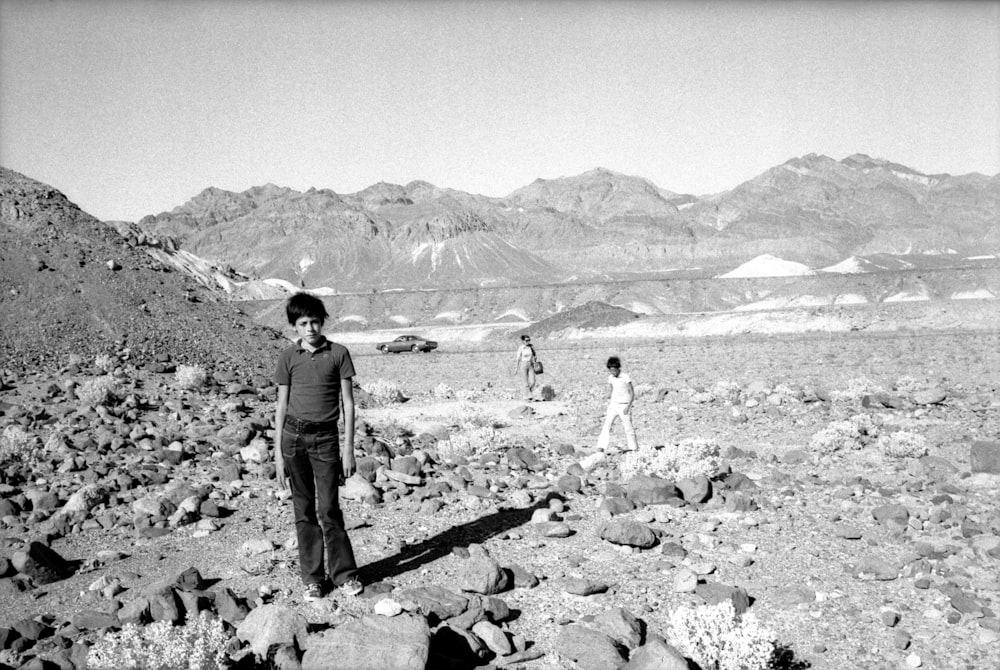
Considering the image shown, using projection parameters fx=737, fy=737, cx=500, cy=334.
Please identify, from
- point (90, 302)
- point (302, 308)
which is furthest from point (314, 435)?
point (90, 302)

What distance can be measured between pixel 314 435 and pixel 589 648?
7.32 ft

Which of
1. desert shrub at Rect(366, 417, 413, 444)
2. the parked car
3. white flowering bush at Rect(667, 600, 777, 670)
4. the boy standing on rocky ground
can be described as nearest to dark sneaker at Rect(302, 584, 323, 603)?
the boy standing on rocky ground

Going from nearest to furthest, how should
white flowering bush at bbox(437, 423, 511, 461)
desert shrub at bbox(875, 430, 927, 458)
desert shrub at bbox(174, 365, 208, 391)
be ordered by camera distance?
desert shrub at bbox(875, 430, 927, 458) < white flowering bush at bbox(437, 423, 511, 461) < desert shrub at bbox(174, 365, 208, 391)

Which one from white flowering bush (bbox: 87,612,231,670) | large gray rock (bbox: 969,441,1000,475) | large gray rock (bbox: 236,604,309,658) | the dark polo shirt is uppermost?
the dark polo shirt

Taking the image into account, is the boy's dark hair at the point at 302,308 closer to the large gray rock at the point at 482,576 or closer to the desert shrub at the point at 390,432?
the large gray rock at the point at 482,576

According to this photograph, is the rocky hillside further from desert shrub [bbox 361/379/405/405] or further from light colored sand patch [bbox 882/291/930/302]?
light colored sand patch [bbox 882/291/930/302]

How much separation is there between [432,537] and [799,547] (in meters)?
3.18

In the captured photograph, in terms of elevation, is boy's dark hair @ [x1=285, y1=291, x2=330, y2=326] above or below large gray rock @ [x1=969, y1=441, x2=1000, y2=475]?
above

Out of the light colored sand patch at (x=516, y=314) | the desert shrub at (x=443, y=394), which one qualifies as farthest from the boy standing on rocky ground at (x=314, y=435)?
the light colored sand patch at (x=516, y=314)

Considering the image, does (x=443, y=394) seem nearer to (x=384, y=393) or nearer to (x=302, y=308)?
(x=384, y=393)

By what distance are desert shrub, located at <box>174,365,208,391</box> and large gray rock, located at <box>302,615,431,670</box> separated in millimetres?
8349

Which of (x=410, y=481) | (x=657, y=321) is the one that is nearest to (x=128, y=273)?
(x=410, y=481)

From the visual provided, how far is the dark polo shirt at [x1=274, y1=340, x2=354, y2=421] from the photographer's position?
4977mm

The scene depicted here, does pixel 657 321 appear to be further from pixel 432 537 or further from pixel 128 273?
pixel 432 537
